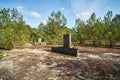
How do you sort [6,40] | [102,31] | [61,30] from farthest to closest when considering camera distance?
[61,30]
[102,31]
[6,40]

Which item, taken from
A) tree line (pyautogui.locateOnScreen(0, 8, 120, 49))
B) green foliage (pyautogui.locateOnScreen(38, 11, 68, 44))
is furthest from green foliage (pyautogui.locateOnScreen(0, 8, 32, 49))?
green foliage (pyautogui.locateOnScreen(38, 11, 68, 44))

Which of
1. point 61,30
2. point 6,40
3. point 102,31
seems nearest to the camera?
point 6,40

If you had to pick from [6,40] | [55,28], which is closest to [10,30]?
[6,40]

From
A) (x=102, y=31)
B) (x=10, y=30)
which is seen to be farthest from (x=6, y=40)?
(x=102, y=31)

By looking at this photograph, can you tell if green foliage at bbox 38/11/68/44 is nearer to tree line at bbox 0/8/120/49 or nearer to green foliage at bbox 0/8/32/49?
tree line at bbox 0/8/120/49

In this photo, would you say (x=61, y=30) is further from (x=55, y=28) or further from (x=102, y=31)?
(x=102, y=31)

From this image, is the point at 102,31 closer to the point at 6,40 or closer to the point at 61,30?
the point at 61,30

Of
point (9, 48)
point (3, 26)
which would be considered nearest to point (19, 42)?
point (3, 26)

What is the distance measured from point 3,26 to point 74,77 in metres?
22.9

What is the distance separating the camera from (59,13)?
40.2 meters

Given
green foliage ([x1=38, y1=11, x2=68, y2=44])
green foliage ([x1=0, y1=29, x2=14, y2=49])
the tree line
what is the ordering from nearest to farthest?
green foliage ([x1=0, y1=29, x2=14, y2=49]) < the tree line < green foliage ([x1=38, y1=11, x2=68, y2=44])

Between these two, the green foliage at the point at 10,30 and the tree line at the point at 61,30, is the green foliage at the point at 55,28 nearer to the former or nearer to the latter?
the tree line at the point at 61,30

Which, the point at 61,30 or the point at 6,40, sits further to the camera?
the point at 61,30

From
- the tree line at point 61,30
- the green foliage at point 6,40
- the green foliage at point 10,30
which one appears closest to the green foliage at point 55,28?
the tree line at point 61,30
